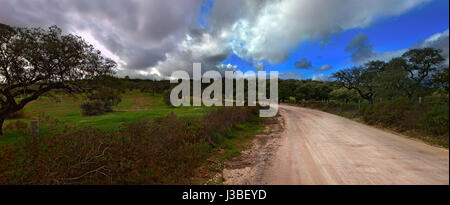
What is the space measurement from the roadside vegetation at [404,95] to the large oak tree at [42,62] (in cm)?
1785

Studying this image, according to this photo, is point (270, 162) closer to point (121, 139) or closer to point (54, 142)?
point (121, 139)

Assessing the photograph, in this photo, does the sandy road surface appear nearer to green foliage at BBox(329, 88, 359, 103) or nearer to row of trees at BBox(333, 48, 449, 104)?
row of trees at BBox(333, 48, 449, 104)

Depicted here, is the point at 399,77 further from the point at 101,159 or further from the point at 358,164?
the point at 101,159

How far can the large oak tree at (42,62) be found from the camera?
26.1 ft

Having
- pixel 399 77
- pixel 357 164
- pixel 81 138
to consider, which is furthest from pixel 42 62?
pixel 399 77

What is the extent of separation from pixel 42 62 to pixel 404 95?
34.1m

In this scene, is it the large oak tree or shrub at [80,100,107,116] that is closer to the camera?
the large oak tree

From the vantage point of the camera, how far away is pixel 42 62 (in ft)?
28.0

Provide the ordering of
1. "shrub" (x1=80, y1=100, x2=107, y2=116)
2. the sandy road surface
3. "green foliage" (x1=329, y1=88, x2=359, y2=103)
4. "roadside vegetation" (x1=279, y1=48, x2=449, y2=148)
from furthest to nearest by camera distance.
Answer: "green foliage" (x1=329, y1=88, x2=359, y2=103) → "shrub" (x1=80, y1=100, x2=107, y2=116) → "roadside vegetation" (x1=279, y1=48, x2=449, y2=148) → the sandy road surface

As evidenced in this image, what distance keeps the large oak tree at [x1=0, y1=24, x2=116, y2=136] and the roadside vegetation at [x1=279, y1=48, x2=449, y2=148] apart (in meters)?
17.9

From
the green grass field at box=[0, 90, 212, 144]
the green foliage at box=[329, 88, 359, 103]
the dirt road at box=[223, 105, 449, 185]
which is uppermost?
the green foliage at box=[329, 88, 359, 103]

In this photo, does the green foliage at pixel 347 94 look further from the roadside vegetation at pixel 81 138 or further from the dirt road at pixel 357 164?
the roadside vegetation at pixel 81 138

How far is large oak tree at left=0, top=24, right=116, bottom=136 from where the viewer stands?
26.1 feet

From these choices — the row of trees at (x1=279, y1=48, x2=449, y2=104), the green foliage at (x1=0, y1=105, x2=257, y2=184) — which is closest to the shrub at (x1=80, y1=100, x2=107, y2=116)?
the green foliage at (x1=0, y1=105, x2=257, y2=184)
